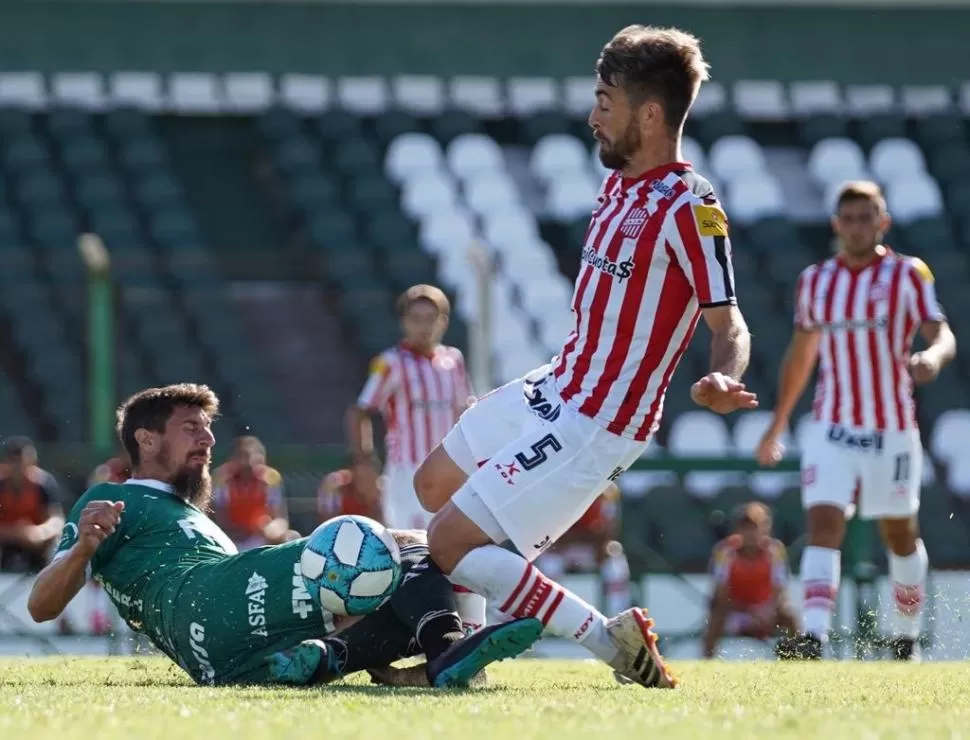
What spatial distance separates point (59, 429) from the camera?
14.2 meters

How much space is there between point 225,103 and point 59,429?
26.7 feet

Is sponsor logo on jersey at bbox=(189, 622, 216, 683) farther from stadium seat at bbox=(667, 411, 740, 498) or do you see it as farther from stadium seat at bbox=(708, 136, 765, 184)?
stadium seat at bbox=(708, 136, 765, 184)

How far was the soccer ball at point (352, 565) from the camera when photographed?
493cm

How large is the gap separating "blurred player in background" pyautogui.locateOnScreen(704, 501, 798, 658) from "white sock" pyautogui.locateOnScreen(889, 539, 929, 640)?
2758 mm

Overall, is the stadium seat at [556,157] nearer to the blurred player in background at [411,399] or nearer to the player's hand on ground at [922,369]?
the blurred player in background at [411,399]

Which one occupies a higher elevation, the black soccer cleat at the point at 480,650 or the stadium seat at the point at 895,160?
the stadium seat at the point at 895,160

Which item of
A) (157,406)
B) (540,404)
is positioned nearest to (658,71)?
(540,404)

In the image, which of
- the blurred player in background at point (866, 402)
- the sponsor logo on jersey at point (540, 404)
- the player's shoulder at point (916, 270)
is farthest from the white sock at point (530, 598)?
the player's shoulder at point (916, 270)

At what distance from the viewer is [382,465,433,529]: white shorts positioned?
10398 mm

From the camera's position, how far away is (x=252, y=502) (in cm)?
1213

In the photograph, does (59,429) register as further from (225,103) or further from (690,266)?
(690,266)

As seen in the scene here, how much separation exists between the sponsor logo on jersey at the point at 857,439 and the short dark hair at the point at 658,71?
10.9ft

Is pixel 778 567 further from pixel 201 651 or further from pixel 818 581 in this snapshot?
pixel 201 651

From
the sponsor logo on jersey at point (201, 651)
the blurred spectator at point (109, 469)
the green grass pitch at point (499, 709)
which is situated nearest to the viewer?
the green grass pitch at point (499, 709)
